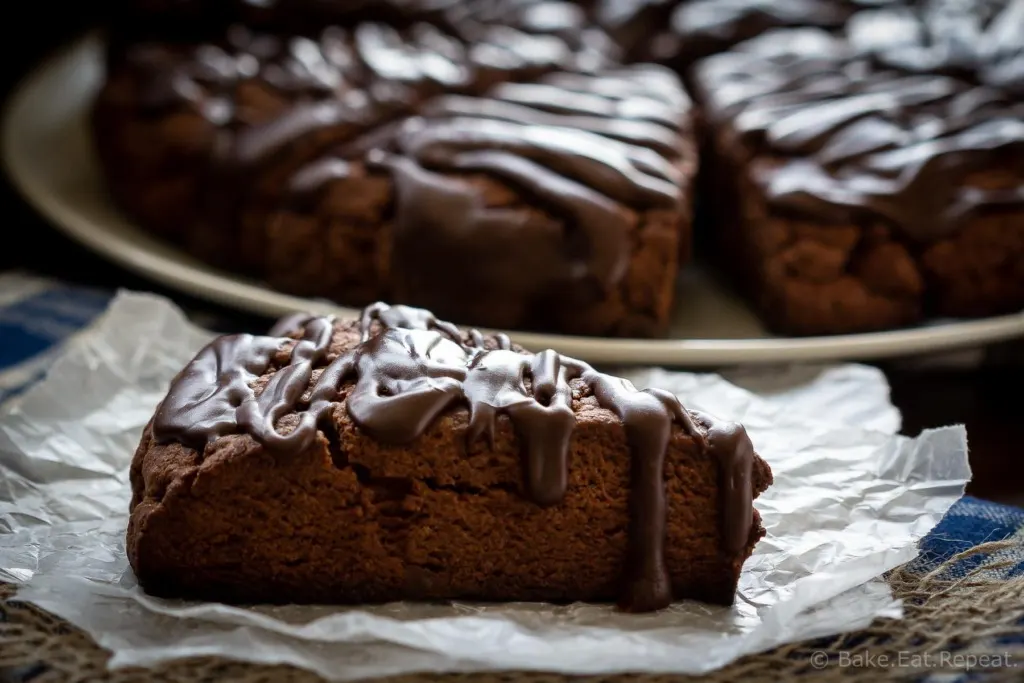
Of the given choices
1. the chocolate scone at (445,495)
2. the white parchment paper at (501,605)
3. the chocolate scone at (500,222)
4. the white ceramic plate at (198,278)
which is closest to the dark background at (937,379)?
the white ceramic plate at (198,278)

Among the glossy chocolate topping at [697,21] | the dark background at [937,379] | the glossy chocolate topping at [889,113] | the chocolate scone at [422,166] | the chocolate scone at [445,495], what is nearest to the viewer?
the chocolate scone at [445,495]

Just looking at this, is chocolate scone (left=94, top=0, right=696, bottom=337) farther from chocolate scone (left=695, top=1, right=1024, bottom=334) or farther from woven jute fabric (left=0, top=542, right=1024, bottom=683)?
woven jute fabric (left=0, top=542, right=1024, bottom=683)

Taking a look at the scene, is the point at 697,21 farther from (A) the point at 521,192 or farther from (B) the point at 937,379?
(B) the point at 937,379

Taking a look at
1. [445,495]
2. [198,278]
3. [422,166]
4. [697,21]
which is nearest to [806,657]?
[445,495]

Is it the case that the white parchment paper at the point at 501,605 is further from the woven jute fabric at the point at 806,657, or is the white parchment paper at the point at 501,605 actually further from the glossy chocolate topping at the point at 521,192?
the glossy chocolate topping at the point at 521,192

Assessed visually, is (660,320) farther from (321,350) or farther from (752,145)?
(321,350)
